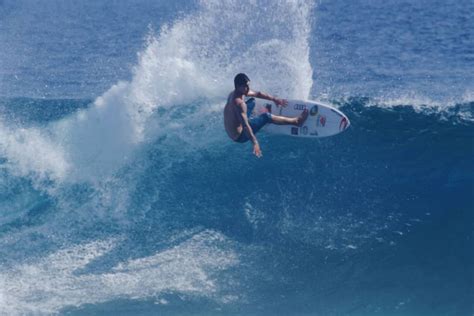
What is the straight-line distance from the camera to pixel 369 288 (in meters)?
9.50

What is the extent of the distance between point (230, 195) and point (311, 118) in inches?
83.3

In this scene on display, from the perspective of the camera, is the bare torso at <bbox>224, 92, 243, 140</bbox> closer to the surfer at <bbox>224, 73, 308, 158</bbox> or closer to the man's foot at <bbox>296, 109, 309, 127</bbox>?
the surfer at <bbox>224, 73, 308, 158</bbox>

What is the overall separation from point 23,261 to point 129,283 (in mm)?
2031

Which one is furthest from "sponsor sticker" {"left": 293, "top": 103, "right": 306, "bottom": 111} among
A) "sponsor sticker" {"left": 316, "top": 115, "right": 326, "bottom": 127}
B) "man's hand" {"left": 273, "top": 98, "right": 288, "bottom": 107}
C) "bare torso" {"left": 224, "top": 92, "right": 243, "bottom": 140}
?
"bare torso" {"left": 224, "top": 92, "right": 243, "bottom": 140}

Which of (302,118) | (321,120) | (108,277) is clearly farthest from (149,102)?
(108,277)

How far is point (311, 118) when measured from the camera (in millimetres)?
11516

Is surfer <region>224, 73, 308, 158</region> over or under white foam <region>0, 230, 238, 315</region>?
over

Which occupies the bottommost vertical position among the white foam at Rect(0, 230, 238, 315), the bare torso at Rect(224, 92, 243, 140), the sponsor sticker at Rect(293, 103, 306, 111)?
the white foam at Rect(0, 230, 238, 315)

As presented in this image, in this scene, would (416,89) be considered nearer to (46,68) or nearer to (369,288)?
(369,288)

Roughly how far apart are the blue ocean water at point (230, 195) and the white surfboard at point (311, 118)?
582mm

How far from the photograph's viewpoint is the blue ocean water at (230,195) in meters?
9.49

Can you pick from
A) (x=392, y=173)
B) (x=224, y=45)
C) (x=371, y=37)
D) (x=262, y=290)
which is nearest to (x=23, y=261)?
(x=262, y=290)

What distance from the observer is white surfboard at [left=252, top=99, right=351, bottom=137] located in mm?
11430

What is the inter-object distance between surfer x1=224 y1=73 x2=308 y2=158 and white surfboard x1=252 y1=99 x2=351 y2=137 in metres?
0.18
